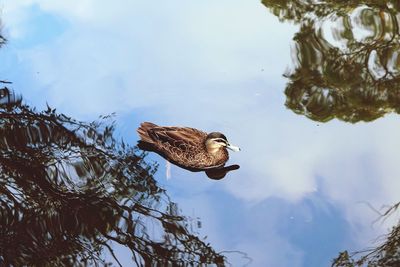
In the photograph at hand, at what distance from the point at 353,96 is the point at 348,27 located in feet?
3.59

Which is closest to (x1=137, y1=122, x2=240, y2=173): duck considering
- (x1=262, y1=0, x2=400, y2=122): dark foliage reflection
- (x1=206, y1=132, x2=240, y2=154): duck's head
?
(x1=206, y1=132, x2=240, y2=154): duck's head

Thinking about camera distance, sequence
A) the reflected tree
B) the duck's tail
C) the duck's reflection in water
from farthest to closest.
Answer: the duck's tail → the duck's reflection in water → the reflected tree

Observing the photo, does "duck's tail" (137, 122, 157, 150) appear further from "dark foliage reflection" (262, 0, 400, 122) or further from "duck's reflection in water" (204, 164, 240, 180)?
"dark foliage reflection" (262, 0, 400, 122)

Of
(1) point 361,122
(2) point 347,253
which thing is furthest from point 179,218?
(1) point 361,122

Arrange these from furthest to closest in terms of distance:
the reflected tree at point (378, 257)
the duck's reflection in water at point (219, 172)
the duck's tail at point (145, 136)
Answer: the duck's tail at point (145, 136), the duck's reflection in water at point (219, 172), the reflected tree at point (378, 257)

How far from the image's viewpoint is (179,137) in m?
5.02

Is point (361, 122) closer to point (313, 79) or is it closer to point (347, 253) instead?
point (313, 79)

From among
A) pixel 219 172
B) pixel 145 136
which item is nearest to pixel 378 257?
pixel 219 172

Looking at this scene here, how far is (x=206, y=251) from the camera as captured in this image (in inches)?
172

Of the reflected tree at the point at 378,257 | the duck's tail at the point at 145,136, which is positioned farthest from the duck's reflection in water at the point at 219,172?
the reflected tree at the point at 378,257

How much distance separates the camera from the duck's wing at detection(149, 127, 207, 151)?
497 centimetres

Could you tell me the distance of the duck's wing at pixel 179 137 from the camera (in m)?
4.97

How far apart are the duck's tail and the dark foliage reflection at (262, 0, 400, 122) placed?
1.41 meters

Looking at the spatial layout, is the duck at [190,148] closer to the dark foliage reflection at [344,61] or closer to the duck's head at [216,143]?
the duck's head at [216,143]
